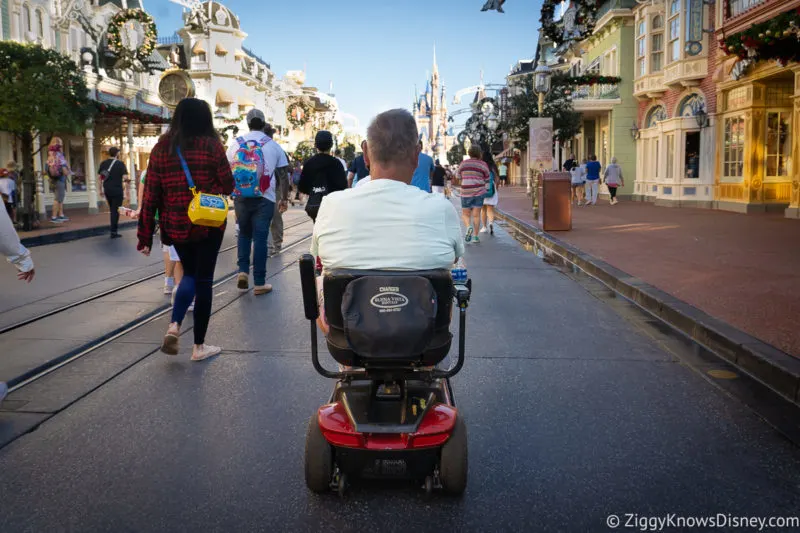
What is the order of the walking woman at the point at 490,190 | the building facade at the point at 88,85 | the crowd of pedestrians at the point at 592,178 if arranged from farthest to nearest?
the crowd of pedestrians at the point at 592,178 → the building facade at the point at 88,85 → the walking woman at the point at 490,190

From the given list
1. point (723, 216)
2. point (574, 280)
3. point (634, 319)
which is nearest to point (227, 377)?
A: point (634, 319)

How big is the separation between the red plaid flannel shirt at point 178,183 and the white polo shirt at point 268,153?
3.18m

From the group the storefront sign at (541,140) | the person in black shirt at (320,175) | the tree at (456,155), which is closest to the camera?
the person in black shirt at (320,175)

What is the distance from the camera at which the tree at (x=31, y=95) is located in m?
18.4

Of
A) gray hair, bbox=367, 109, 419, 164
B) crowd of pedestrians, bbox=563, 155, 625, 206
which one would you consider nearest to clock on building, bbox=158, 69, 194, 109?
crowd of pedestrians, bbox=563, 155, 625, 206

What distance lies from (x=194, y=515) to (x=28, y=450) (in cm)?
125

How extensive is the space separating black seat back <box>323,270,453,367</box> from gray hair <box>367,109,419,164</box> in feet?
1.87

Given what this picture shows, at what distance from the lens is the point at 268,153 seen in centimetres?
905

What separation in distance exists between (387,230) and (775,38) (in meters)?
14.6

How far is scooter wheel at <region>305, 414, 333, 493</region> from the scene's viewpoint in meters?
3.23

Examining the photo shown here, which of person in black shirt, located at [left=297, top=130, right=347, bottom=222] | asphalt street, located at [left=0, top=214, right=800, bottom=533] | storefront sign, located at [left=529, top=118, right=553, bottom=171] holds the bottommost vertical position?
asphalt street, located at [left=0, top=214, right=800, bottom=533]

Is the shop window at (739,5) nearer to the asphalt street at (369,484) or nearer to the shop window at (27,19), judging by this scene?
the asphalt street at (369,484)

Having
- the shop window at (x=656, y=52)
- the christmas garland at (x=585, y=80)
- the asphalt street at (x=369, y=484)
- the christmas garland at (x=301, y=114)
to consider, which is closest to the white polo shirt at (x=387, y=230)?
the asphalt street at (x=369, y=484)

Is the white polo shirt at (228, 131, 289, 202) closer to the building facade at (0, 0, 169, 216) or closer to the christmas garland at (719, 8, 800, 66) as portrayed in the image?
the christmas garland at (719, 8, 800, 66)
